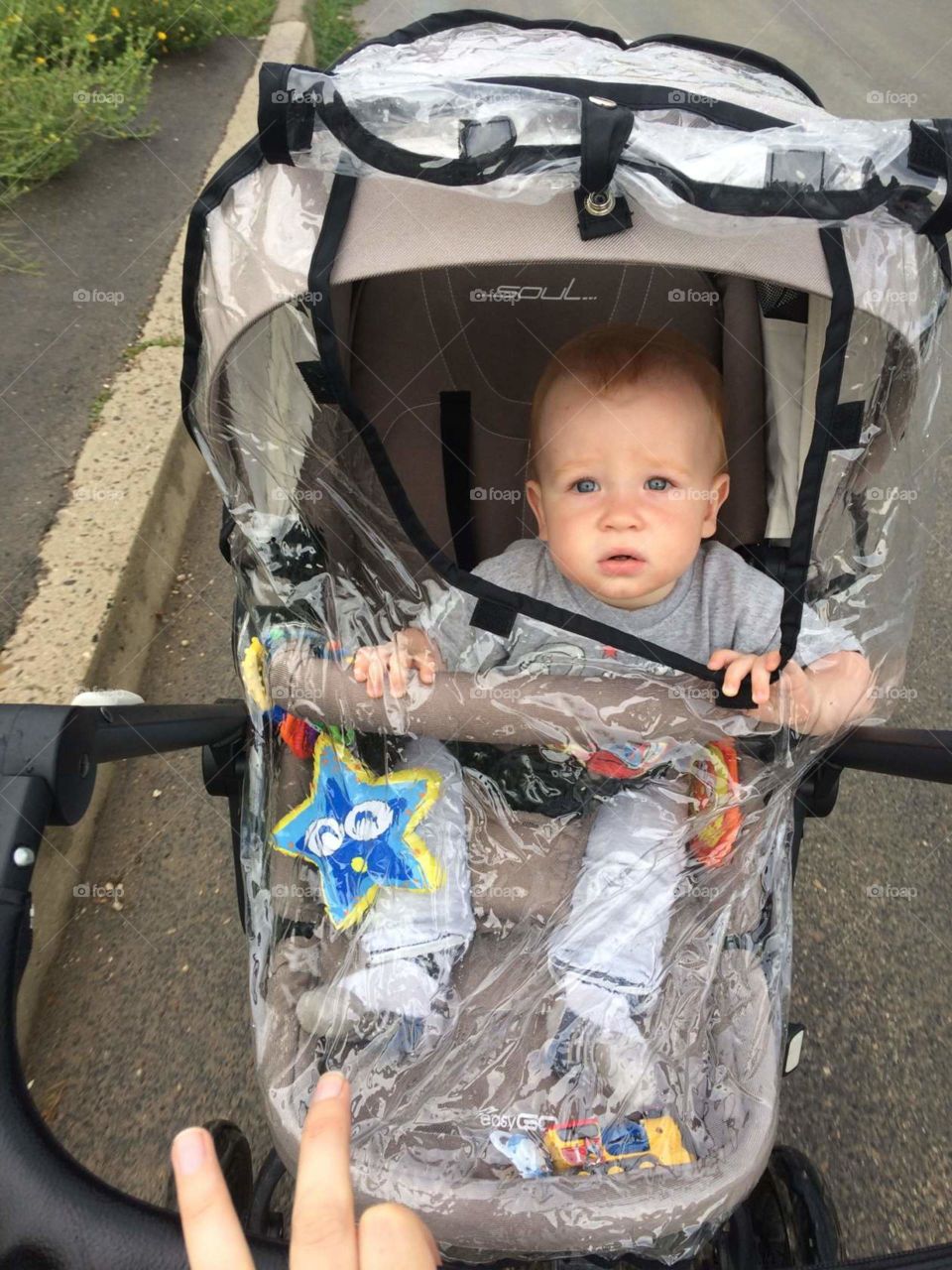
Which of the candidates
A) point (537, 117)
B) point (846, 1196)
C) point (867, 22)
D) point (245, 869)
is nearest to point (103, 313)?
point (245, 869)

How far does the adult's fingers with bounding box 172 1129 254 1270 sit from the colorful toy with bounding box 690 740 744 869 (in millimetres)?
957

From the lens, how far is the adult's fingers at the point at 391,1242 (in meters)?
0.52

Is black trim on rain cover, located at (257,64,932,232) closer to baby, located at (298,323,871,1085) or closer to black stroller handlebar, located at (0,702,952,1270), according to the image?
baby, located at (298,323,871,1085)

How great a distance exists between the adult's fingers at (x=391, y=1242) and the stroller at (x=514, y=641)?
20cm

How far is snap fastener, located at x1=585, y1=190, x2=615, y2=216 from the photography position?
1.00m

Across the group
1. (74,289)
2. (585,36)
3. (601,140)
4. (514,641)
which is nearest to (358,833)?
(514,641)

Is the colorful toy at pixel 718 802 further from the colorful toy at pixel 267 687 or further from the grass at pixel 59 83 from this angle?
the grass at pixel 59 83

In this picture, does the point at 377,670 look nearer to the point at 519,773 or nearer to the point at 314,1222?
the point at 519,773

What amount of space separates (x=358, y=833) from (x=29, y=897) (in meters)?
0.51

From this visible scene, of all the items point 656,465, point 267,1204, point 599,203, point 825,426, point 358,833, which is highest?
point 599,203

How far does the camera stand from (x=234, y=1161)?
150cm

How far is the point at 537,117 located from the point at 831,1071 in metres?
1.84

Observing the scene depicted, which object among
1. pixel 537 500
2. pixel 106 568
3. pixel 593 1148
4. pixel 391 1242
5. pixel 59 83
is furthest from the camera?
pixel 59 83

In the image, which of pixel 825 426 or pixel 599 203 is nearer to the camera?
pixel 599 203
